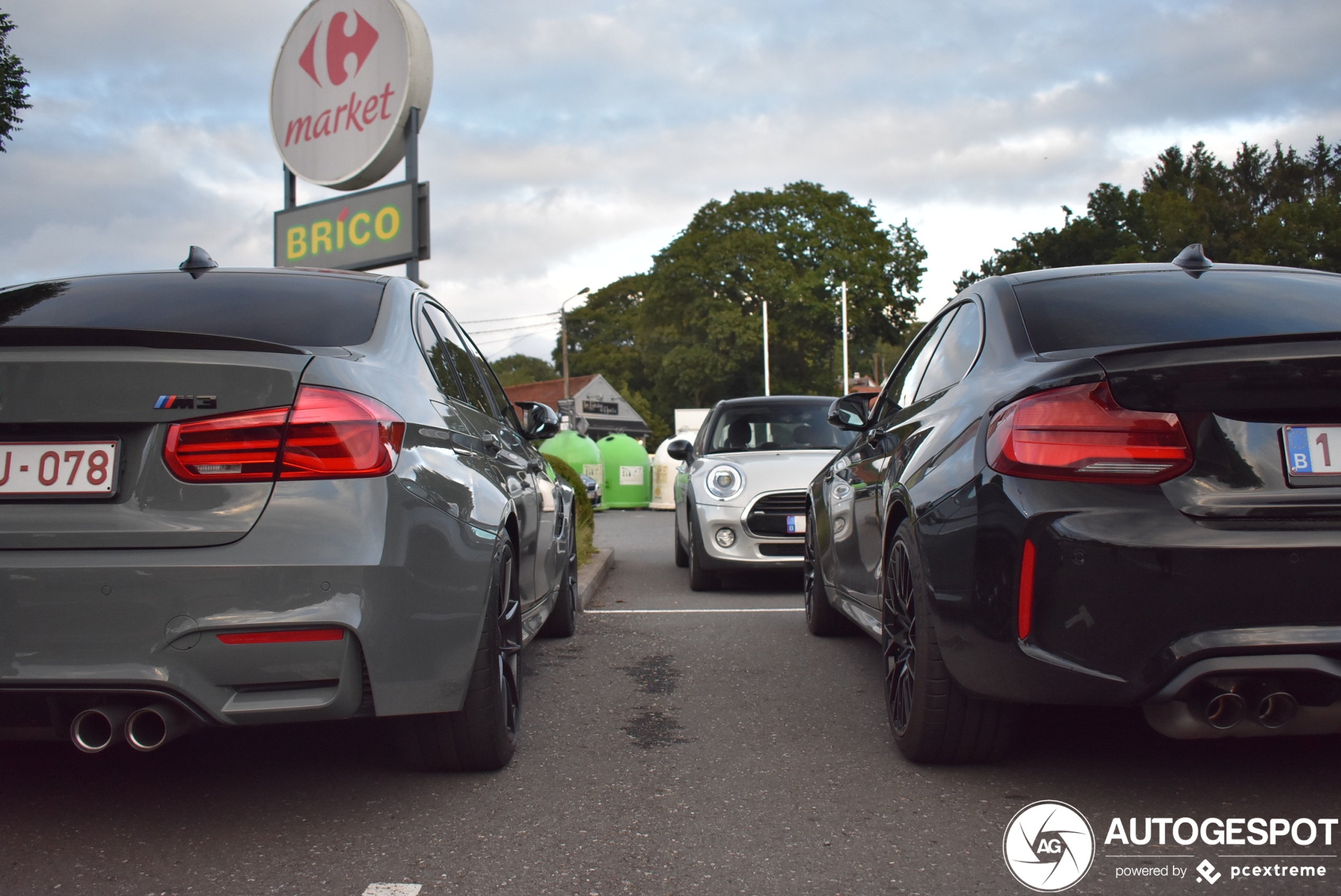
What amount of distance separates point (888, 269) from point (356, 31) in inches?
1806

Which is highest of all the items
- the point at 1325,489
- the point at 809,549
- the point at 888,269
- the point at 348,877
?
the point at 888,269

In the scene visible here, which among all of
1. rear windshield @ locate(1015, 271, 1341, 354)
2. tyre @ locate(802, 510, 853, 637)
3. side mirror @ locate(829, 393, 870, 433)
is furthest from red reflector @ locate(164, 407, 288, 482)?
tyre @ locate(802, 510, 853, 637)

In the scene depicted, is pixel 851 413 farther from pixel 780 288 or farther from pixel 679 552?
pixel 780 288

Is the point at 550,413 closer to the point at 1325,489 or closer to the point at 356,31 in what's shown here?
the point at 1325,489

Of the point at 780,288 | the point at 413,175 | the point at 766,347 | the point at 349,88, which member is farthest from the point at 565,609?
the point at 780,288

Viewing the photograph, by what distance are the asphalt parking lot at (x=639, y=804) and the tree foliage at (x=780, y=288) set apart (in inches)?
2025

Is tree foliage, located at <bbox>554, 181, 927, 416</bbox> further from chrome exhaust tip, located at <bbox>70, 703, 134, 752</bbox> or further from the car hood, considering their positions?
chrome exhaust tip, located at <bbox>70, 703, 134, 752</bbox>

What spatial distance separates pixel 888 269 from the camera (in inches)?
2264

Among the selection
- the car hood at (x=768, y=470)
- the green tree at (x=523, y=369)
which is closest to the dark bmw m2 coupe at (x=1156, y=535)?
the car hood at (x=768, y=470)

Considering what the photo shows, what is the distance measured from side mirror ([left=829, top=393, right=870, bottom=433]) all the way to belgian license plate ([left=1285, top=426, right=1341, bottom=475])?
2.44 meters

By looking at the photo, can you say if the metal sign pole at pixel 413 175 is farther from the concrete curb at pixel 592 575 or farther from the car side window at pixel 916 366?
the car side window at pixel 916 366

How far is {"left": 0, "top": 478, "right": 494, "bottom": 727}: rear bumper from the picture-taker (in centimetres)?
265

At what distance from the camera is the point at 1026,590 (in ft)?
9.32

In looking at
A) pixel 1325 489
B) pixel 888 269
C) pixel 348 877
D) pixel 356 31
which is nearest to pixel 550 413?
pixel 348 877
